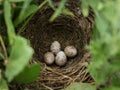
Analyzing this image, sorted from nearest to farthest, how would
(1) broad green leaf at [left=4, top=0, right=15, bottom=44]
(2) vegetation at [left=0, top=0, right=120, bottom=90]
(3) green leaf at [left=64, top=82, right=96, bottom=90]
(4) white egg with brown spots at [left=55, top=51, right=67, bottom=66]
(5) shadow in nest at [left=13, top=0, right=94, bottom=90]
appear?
1. (2) vegetation at [left=0, top=0, right=120, bottom=90]
2. (1) broad green leaf at [left=4, top=0, right=15, bottom=44]
3. (3) green leaf at [left=64, top=82, right=96, bottom=90]
4. (5) shadow in nest at [left=13, top=0, right=94, bottom=90]
5. (4) white egg with brown spots at [left=55, top=51, right=67, bottom=66]

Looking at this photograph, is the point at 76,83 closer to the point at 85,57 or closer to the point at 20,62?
the point at 85,57

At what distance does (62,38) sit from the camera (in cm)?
206

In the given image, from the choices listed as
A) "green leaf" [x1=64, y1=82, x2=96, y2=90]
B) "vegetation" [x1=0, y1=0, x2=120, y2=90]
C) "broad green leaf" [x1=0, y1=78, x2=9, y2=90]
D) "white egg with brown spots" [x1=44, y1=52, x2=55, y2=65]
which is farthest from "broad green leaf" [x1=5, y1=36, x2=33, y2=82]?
"white egg with brown spots" [x1=44, y1=52, x2=55, y2=65]

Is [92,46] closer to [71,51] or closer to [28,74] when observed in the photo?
[28,74]

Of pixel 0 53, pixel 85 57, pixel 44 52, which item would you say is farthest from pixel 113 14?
pixel 44 52

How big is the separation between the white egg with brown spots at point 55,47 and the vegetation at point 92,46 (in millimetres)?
335

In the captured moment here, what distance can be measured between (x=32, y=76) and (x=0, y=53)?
0.14m

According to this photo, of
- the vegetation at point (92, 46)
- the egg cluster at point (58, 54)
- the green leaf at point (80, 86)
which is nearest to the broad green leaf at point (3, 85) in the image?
the vegetation at point (92, 46)

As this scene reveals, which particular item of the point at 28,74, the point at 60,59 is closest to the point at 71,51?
the point at 60,59

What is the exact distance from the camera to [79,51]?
196 cm

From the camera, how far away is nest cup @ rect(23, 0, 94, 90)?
1.79 metres

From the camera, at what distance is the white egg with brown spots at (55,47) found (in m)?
2.02

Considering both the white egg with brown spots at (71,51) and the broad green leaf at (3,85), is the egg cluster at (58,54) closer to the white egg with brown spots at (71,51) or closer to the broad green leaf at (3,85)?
the white egg with brown spots at (71,51)

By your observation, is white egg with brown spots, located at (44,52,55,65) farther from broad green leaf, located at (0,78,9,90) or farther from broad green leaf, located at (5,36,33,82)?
broad green leaf, located at (5,36,33,82)
